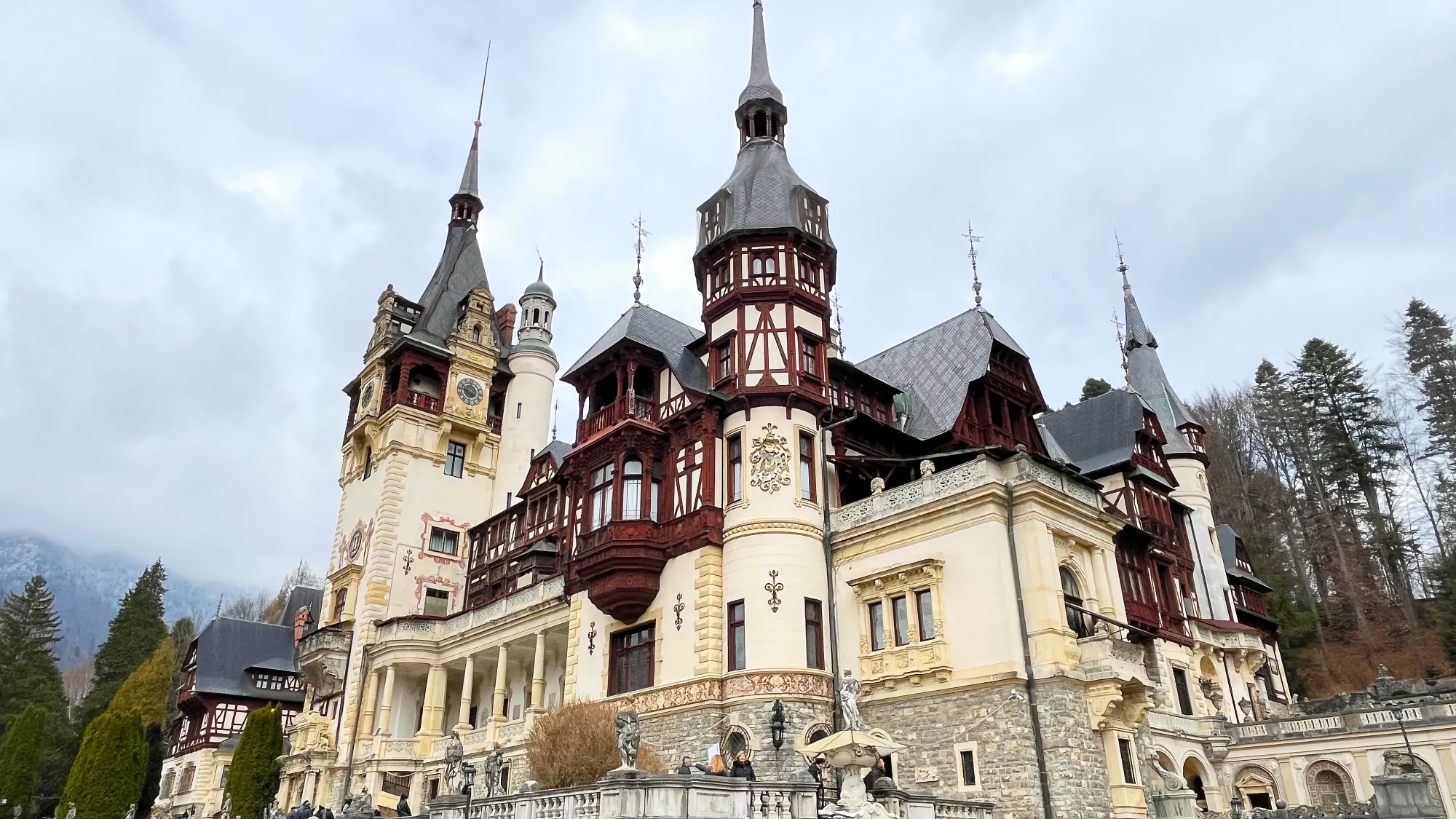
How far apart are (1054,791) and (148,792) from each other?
58.2 meters

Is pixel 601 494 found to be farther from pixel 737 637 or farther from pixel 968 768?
pixel 968 768

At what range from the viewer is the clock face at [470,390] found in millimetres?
47312

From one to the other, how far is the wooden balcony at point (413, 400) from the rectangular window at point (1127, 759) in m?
34.8

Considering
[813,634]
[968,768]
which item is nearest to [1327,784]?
[968,768]

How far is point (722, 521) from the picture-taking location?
26.3 m

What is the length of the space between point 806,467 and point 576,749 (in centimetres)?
987

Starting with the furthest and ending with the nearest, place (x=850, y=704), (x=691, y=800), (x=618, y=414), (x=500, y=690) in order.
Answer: (x=500, y=690)
(x=618, y=414)
(x=850, y=704)
(x=691, y=800)

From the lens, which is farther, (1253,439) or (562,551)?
(1253,439)

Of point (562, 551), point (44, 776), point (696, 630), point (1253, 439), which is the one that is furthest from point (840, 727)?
point (44, 776)

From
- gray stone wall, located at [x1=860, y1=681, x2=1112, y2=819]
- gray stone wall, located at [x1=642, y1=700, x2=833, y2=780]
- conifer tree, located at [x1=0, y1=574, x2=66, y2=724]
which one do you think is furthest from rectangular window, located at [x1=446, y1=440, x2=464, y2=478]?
gray stone wall, located at [x1=860, y1=681, x2=1112, y2=819]

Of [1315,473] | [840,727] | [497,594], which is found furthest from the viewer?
[1315,473]

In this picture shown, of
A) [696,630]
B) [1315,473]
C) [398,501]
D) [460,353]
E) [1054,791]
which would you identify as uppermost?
[460,353]

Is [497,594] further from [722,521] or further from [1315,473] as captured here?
[1315,473]

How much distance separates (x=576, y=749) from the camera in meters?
22.7
